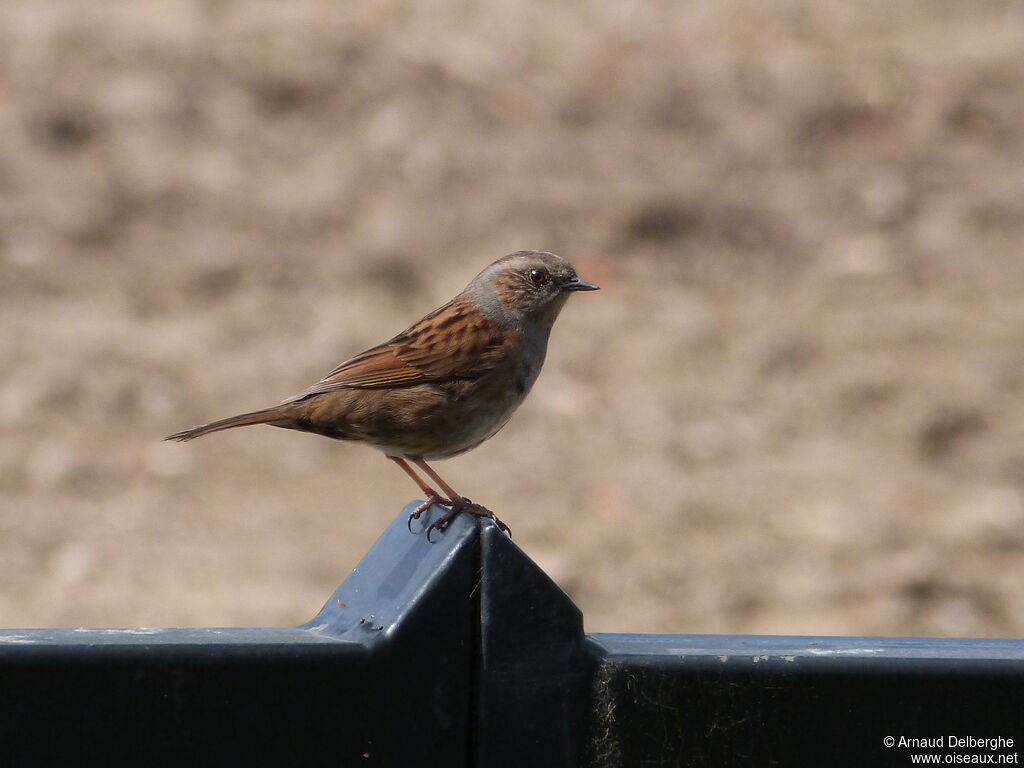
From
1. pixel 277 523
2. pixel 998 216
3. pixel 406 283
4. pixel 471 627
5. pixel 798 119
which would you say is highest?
pixel 798 119

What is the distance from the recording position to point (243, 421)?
453 cm

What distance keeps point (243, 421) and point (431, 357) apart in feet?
2.10

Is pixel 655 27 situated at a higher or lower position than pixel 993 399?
higher

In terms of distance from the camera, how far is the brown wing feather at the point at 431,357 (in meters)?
4.77

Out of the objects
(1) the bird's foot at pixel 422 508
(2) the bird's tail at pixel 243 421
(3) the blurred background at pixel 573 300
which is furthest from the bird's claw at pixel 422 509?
(3) the blurred background at pixel 573 300

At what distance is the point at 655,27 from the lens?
573 inches

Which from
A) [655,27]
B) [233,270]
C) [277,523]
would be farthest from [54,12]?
[277,523]

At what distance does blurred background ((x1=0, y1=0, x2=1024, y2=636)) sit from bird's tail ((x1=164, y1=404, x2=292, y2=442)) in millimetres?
3750

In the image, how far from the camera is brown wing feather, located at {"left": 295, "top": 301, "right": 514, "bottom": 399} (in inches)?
188

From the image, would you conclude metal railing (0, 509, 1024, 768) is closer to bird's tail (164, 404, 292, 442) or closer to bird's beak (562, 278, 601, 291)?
bird's tail (164, 404, 292, 442)

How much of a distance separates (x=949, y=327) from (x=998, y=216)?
6.01 ft

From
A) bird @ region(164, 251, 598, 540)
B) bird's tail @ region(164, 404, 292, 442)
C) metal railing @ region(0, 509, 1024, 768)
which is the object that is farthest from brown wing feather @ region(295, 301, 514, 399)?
metal railing @ region(0, 509, 1024, 768)

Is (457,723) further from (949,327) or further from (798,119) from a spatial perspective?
(798,119)

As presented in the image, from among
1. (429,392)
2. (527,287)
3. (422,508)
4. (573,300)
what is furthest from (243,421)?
(573,300)
